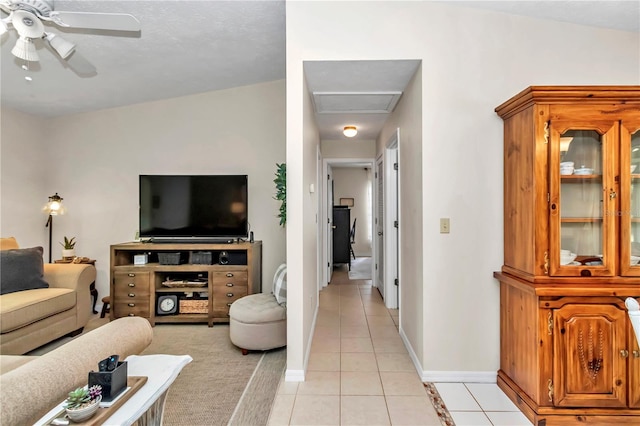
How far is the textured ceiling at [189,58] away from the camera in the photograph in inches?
94.3

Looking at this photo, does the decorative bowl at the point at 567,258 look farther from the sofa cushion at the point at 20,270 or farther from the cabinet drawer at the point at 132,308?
the sofa cushion at the point at 20,270

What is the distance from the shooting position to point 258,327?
287 cm

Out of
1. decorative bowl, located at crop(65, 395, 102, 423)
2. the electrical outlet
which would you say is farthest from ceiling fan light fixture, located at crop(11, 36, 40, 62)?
the electrical outlet

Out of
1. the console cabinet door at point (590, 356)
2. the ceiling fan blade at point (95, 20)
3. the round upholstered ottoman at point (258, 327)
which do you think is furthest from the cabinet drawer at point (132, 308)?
the console cabinet door at point (590, 356)

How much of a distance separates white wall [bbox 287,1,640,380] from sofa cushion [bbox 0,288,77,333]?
3.11 m

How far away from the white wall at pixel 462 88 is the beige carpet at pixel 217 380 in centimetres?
126

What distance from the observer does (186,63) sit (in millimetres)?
3400

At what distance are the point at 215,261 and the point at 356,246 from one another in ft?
20.0

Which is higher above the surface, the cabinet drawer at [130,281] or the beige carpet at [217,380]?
the cabinet drawer at [130,281]

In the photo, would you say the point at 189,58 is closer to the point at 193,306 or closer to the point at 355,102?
the point at 355,102

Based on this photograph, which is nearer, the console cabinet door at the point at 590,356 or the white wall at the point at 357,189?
the console cabinet door at the point at 590,356

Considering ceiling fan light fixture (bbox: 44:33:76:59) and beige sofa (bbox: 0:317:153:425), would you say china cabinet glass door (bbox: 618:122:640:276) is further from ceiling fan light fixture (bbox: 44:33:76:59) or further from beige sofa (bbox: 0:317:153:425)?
ceiling fan light fixture (bbox: 44:33:76:59)

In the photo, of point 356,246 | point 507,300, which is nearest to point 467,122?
point 507,300

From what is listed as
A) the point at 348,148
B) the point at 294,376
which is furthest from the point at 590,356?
the point at 348,148
